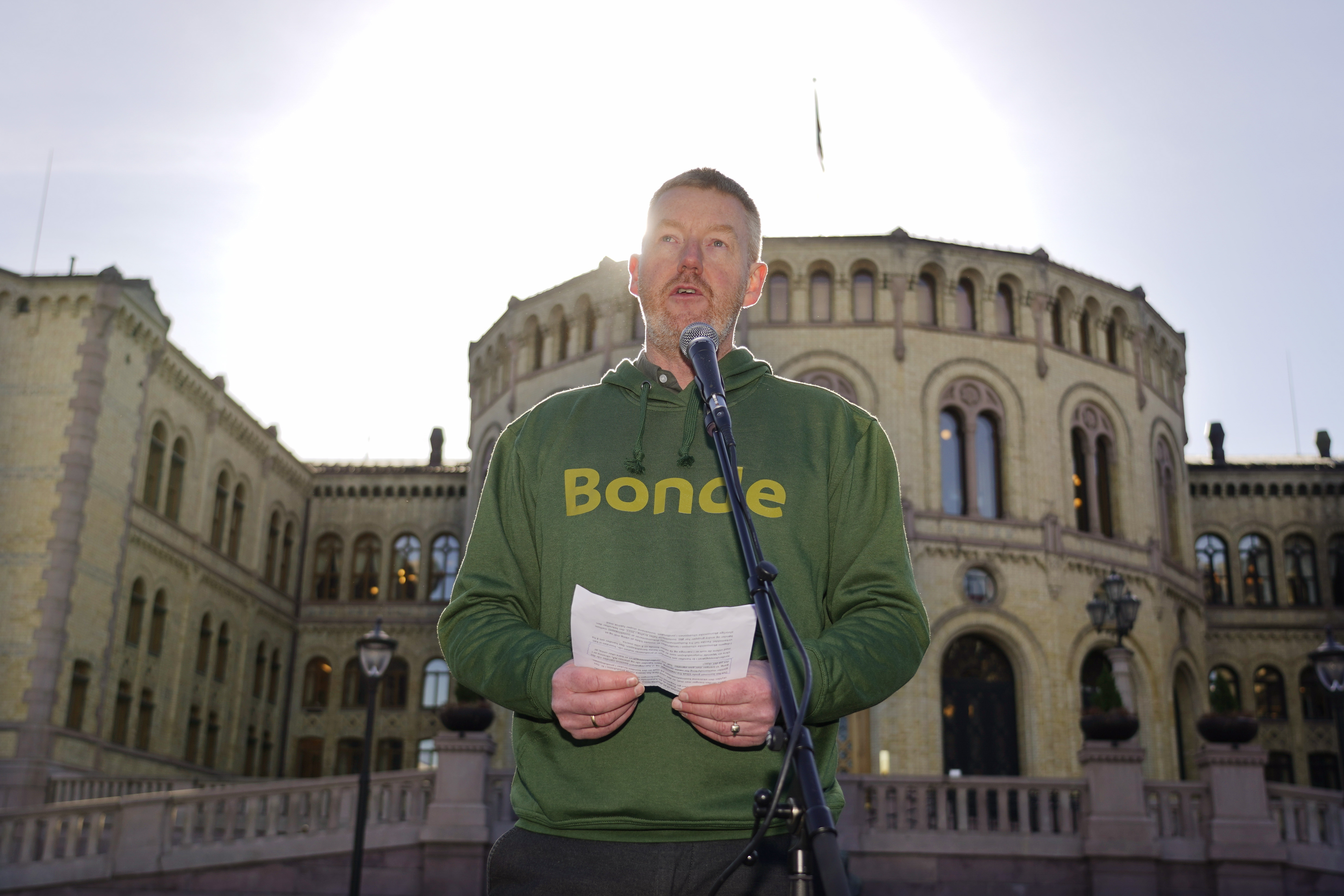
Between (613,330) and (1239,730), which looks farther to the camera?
(613,330)

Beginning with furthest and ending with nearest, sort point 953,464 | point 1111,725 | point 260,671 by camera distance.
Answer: point 260,671 < point 953,464 < point 1111,725

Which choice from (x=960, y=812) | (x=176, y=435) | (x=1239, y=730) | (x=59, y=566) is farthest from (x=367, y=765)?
(x=176, y=435)

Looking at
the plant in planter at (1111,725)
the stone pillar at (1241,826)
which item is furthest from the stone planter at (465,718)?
the stone pillar at (1241,826)

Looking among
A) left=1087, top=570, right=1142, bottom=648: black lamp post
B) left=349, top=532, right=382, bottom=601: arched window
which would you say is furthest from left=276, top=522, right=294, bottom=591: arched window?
left=1087, top=570, right=1142, bottom=648: black lamp post

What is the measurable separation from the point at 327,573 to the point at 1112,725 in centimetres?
2920

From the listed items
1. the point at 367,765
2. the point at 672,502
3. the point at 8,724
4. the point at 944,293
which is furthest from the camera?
the point at 944,293

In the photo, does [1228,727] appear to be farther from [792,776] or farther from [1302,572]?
[1302,572]

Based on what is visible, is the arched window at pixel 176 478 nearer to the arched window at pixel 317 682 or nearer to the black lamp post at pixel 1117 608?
the arched window at pixel 317 682

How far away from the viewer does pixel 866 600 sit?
8.93 ft

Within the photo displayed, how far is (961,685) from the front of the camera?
26.0 meters

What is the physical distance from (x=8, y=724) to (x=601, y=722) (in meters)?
24.7

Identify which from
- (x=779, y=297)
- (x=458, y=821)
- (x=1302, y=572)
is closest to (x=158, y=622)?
(x=458, y=821)

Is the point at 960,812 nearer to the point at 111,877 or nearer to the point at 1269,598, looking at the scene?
the point at 111,877

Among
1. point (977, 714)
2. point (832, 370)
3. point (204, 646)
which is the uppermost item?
point (832, 370)
